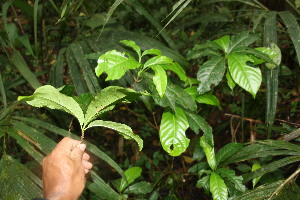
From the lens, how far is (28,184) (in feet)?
2.47

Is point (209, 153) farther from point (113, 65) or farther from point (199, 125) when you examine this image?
point (113, 65)

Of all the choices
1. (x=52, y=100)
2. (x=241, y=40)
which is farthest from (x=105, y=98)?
(x=241, y=40)

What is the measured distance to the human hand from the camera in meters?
0.62

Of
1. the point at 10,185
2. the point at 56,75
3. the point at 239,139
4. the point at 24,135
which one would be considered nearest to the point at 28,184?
the point at 10,185

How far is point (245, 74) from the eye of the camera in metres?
0.82

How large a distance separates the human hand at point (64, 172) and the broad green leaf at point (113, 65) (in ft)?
0.61

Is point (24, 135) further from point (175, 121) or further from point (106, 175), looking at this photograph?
point (106, 175)

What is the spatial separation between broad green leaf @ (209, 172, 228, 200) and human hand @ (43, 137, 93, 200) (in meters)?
0.41

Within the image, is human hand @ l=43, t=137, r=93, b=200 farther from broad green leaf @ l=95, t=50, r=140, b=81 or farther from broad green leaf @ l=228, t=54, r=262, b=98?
broad green leaf @ l=228, t=54, r=262, b=98

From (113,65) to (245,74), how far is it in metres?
0.36

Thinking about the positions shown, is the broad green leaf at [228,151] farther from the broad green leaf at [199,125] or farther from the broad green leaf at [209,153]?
the broad green leaf at [199,125]

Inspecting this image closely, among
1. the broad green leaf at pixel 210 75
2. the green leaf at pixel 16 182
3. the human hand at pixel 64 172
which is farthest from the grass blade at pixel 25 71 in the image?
the broad green leaf at pixel 210 75

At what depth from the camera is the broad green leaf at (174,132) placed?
2.63 ft

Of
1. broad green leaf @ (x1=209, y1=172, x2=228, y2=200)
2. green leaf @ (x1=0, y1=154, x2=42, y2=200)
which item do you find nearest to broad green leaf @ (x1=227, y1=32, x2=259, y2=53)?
broad green leaf @ (x1=209, y1=172, x2=228, y2=200)
